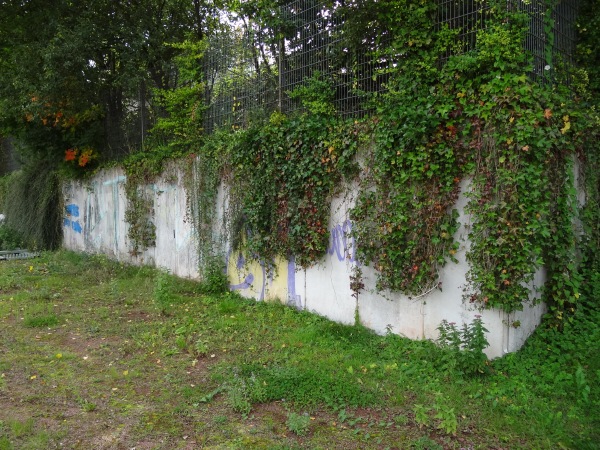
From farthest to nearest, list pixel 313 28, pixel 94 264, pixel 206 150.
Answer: pixel 94 264 → pixel 206 150 → pixel 313 28

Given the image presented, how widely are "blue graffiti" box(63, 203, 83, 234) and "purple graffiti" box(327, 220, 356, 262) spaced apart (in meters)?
9.93

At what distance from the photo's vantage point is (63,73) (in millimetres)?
10391

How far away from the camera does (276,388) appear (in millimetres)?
4371

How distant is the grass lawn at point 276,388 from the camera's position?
364cm

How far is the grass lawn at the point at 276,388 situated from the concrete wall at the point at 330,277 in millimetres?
228

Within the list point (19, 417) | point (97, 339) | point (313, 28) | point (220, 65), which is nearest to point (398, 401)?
point (19, 417)

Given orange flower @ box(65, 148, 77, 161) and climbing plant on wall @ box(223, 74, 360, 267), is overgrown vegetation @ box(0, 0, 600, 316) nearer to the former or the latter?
climbing plant on wall @ box(223, 74, 360, 267)

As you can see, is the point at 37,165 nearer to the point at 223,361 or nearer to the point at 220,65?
the point at 220,65

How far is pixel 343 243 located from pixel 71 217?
1080 cm

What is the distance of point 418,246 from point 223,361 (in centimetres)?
247

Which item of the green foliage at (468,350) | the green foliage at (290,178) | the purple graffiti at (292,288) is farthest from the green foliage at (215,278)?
the green foliage at (468,350)

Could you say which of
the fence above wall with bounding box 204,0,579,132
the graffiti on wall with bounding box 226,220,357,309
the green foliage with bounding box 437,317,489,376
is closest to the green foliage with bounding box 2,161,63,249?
the fence above wall with bounding box 204,0,579,132

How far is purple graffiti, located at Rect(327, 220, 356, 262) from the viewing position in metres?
6.27

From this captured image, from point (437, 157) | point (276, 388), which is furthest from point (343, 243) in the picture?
point (276, 388)
